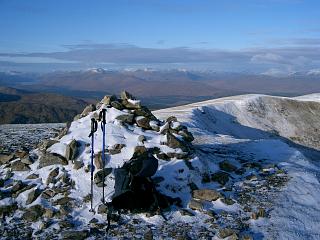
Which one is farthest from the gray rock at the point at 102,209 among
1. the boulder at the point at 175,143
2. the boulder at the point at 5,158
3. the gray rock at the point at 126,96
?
the gray rock at the point at 126,96

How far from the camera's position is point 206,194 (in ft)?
58.5

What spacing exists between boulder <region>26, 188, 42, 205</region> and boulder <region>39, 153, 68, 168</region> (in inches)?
83.5

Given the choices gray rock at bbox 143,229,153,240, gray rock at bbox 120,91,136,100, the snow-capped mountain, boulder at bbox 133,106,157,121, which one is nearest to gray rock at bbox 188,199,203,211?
the snow-capped mountain

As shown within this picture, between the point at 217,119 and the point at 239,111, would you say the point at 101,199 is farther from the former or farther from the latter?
the point at 239,111

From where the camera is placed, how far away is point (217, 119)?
2146 inches

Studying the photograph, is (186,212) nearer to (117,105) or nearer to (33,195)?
(33,195)

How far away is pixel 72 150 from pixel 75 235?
636 cm

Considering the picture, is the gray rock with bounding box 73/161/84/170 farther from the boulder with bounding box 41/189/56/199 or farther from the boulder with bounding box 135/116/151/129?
→ the boulder with bounding box 135/116/151/129

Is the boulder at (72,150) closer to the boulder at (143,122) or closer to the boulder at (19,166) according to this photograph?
the boulder at (19,166)

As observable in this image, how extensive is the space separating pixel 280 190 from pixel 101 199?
8.32m

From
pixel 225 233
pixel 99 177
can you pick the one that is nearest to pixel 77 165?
pixel 99 177

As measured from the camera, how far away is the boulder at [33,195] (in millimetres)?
17628

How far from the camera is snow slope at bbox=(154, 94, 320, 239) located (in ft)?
52.3

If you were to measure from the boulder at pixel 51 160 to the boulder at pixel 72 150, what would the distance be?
27 centimetres
